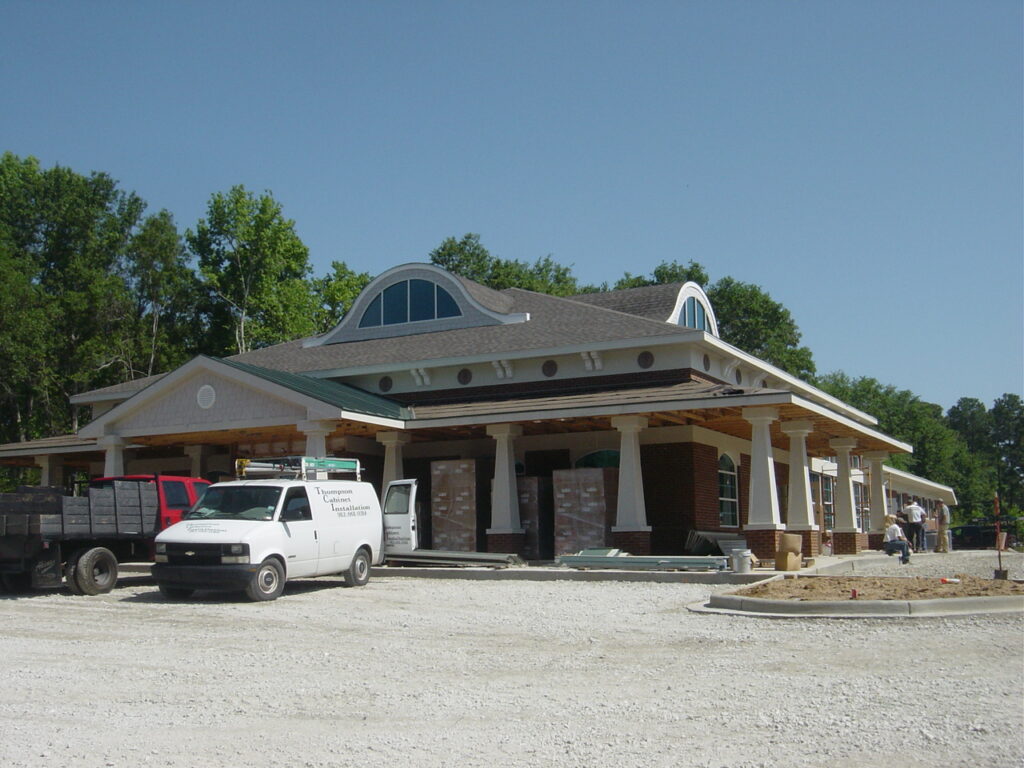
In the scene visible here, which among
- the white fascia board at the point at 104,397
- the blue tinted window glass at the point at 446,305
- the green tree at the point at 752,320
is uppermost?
the green tree at the point at 752,320

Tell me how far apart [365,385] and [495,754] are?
22301mm

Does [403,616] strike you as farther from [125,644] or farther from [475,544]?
[475,544]

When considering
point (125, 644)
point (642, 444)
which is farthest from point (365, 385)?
point (125, 644)

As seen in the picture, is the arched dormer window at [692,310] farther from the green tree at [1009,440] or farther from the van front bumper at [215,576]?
the green tree at [1009,440]

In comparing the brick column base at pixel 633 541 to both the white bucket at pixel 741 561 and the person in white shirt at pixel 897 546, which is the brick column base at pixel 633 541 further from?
the person in white shirt at pixel 897 546

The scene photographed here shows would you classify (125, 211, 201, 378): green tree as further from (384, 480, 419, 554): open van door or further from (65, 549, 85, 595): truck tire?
(65, 549, 85, 595): truck tire

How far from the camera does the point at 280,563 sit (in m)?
16.5

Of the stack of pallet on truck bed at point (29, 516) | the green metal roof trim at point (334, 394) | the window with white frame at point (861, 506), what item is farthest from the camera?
the window with white frame at point (861, 506)

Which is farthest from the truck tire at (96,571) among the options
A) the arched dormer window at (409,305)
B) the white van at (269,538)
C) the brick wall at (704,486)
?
the arched dormer window at (409,305)

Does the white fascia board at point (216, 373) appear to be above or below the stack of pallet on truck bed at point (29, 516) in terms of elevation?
above

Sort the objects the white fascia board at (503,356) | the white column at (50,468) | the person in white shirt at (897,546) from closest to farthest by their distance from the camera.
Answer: the white fascia board at (503,356) < the person in white shirt at (897,546) < the white column at (50,468)

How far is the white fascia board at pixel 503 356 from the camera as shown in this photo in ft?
78.4

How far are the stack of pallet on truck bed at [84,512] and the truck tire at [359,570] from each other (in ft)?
12.2

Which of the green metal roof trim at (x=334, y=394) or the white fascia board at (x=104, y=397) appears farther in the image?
the white fascia board at (x=104, y=397)
